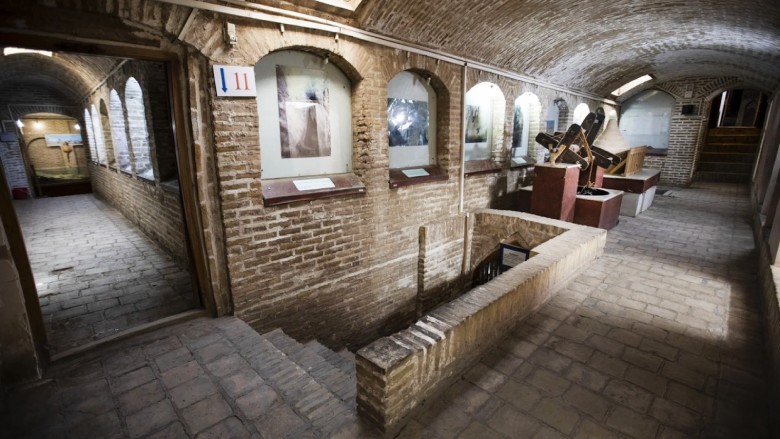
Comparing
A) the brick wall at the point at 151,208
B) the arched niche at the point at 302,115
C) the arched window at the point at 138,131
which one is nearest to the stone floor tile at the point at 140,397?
the brick wall at the point at 151,208

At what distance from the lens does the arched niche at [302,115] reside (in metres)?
4.44

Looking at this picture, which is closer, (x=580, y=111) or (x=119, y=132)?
(x=119, y=132)

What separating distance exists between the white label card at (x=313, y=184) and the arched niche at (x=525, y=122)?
19.5ft

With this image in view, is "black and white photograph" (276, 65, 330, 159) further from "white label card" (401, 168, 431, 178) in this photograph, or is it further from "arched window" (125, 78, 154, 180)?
"arched window" (125, 78, 154, 180)

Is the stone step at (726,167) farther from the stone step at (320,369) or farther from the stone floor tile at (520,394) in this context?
the stone step at (320,369)

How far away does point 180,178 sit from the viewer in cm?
375

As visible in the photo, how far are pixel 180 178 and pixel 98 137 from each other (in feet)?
28.3

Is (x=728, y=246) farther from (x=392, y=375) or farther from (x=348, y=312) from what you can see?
(x=392, y=375)

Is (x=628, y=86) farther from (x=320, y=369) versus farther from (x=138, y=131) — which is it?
(x=138, y=131)

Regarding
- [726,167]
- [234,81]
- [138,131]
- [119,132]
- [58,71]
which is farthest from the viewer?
[726,167]

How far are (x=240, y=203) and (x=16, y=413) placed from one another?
2.30m

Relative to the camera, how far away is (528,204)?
809 cm

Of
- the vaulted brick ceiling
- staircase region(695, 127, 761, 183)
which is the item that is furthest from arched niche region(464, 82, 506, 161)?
staircase region(695, 127, 761, 183)

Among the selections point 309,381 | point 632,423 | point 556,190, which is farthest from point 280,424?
point 556,190
